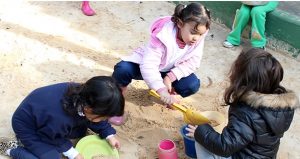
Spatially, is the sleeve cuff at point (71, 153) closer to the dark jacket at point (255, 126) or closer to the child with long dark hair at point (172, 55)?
the child with long dark hair at point (172, 55)

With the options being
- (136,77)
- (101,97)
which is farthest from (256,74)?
(136,77)

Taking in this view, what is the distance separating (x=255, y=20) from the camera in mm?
3406

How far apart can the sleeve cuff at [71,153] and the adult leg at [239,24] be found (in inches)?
70.2

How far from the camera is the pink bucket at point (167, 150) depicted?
2.29 meters

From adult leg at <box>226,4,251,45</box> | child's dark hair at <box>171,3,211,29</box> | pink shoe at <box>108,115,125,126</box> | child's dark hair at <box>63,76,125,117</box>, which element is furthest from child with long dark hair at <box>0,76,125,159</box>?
adult leg at <box>226,4,251,45</box>

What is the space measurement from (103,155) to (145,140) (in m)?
0.28

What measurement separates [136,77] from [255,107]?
929 mm

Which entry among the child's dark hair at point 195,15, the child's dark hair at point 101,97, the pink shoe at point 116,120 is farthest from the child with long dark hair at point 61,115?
the child's dark hair at point 195,15

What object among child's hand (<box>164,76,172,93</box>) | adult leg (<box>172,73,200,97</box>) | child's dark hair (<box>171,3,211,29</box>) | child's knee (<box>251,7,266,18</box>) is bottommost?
adult leg (<box>172,73,200,97</box>)

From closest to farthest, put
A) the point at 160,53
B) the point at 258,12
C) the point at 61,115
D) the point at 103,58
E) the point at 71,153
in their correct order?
the point at 61,115 → the point at 71,153 → the point at 160,53 → the point at 103,58 → the point at 258,12

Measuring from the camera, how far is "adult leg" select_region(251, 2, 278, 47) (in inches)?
133

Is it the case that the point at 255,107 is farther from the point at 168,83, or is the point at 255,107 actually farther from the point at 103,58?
the point at 103,58

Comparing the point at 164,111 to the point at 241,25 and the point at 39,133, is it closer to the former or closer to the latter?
the point at 39,133

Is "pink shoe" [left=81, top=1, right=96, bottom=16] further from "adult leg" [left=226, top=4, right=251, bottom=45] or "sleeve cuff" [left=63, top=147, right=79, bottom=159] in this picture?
"sleeve cuff" [left=63, top=147, right=79, bottom=159]
